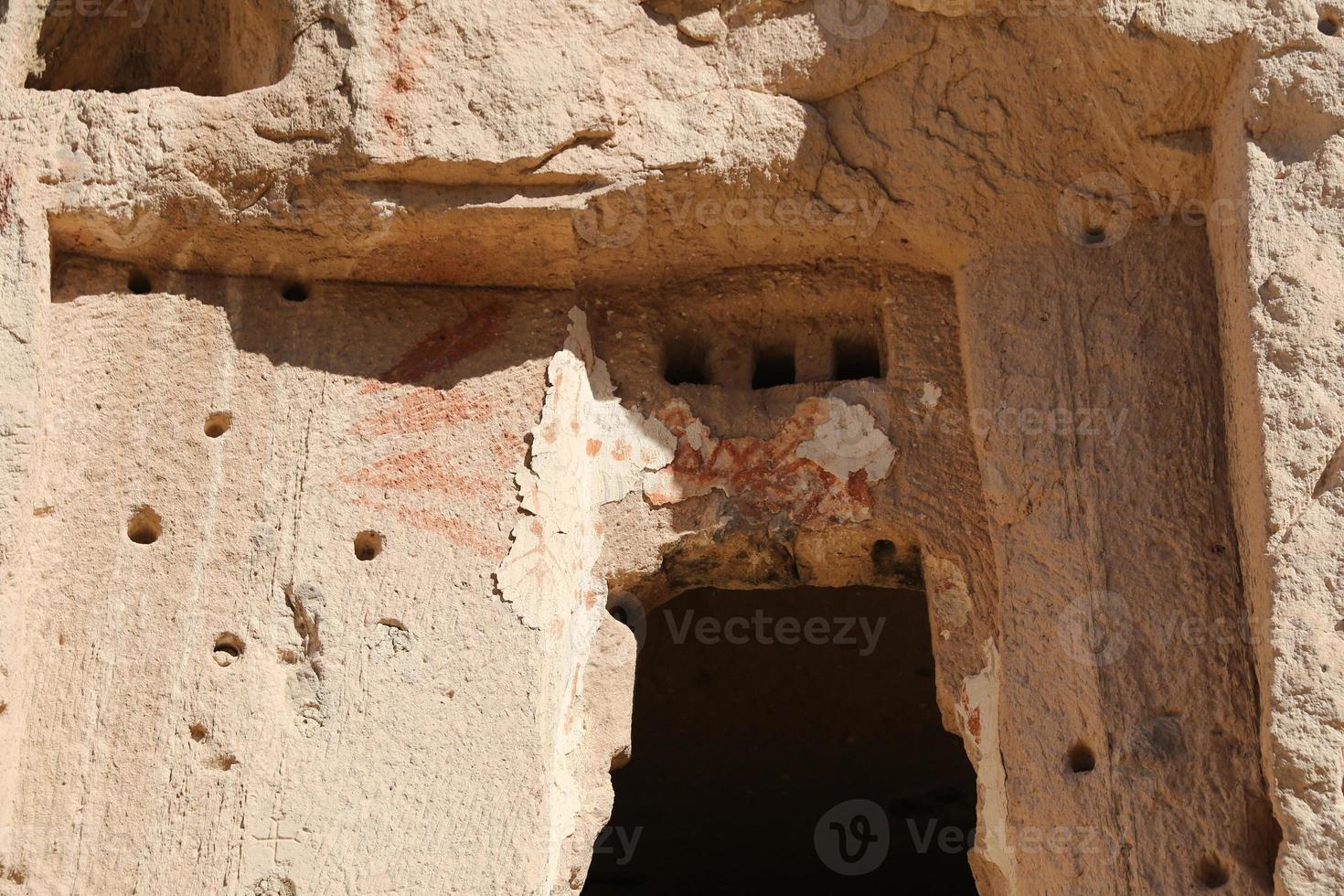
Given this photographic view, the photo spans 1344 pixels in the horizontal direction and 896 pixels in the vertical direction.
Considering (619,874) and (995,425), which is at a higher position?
(995,425)

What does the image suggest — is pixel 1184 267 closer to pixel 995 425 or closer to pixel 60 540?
pixel 995 425

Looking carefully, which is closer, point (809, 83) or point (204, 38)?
point (809, 83)

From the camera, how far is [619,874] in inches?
270

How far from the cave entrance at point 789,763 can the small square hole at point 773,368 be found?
1.74 m

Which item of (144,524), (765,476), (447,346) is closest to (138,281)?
(144,524)

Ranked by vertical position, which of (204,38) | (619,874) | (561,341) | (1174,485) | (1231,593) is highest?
(204,38)

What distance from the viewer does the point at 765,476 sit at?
4.73m

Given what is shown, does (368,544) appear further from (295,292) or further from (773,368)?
(773,368)

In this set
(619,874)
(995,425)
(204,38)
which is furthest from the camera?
(619,874)

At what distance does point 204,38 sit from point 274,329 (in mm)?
1135

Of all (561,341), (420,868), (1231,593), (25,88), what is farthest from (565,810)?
(25,88)

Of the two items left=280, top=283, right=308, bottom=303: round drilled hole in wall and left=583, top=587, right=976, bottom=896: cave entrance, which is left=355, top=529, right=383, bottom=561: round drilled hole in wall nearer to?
left=280, top=283, right=308, bottom=303: round drilled hole in wall

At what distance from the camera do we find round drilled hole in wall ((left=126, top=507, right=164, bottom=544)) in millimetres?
4430

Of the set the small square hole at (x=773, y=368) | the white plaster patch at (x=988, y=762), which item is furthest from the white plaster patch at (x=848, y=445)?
the white plaster patch at (x=988, y=762)
